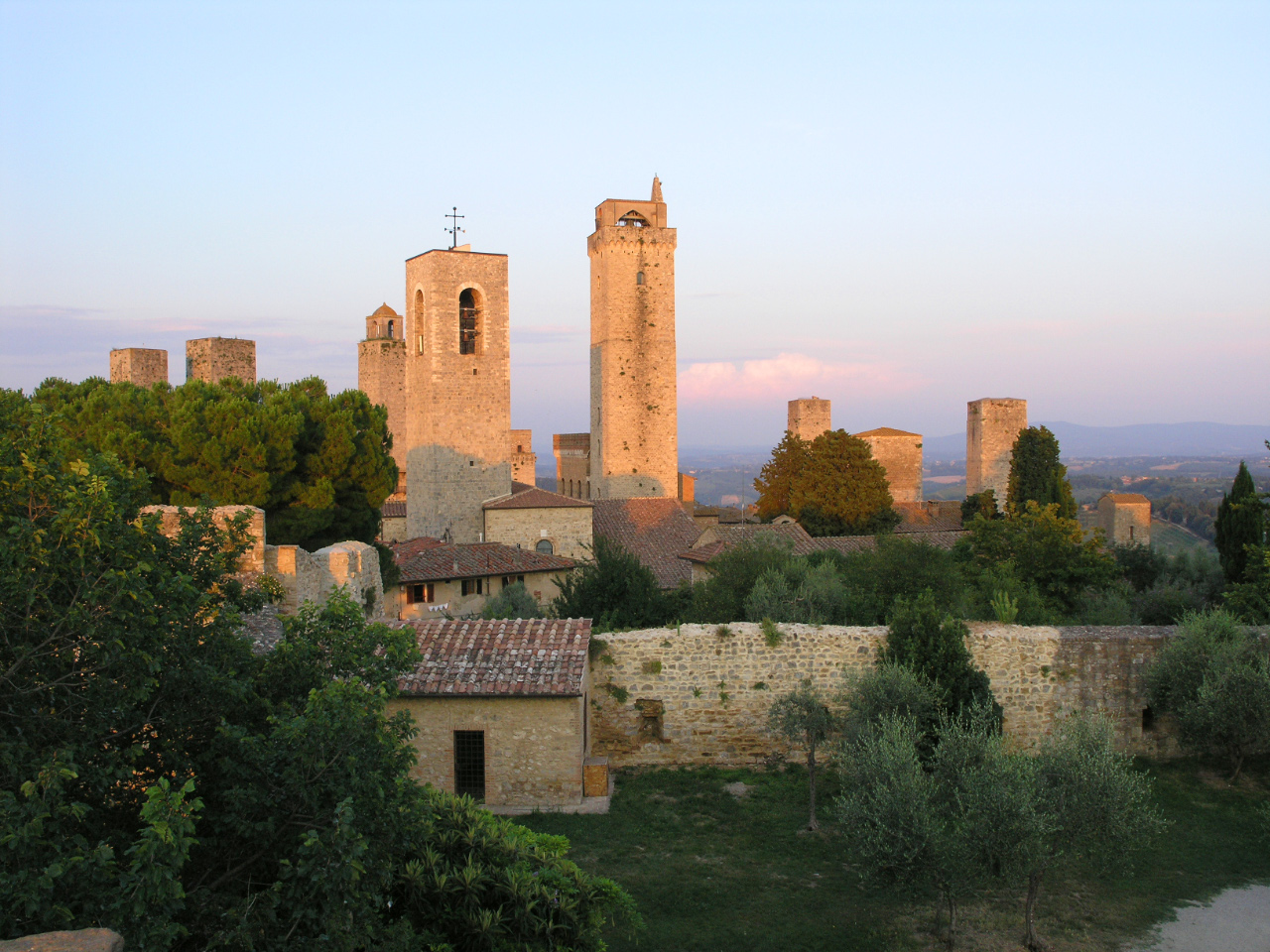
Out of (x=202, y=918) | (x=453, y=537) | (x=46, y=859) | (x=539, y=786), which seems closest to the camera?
(x=46, y=859)

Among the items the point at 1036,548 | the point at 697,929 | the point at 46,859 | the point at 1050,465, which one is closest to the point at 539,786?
the point at 697,929

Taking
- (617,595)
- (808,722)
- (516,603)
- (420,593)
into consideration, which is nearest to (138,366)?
(420,593)

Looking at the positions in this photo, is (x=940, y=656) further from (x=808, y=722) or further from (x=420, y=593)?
(x=420, y=593)

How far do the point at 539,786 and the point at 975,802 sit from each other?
5386 millimetres

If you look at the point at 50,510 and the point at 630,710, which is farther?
the point at 630,710

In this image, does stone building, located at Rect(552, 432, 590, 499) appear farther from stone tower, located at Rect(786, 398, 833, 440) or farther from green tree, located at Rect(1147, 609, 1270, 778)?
green tree, located at Rect(1147, 609, 1270, 778)

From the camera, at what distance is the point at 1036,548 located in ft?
74.4

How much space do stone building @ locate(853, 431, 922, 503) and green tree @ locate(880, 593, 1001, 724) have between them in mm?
43083

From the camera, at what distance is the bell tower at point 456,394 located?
34375mm

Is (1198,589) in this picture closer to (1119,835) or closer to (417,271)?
(1119,835)

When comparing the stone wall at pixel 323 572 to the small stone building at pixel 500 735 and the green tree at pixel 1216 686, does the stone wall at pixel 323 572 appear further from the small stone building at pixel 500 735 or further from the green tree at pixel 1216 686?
the green tree at pixel 1216 686

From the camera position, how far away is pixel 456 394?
3466cm

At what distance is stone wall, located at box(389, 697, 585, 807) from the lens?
11.5 meters

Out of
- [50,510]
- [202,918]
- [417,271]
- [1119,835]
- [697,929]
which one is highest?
[417,271]
